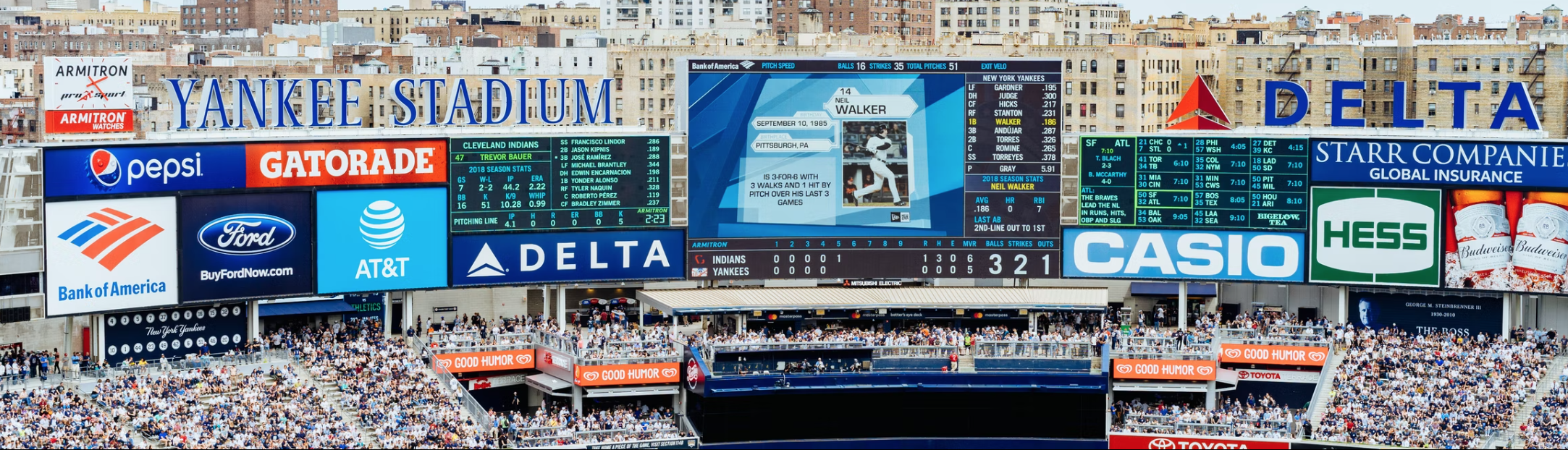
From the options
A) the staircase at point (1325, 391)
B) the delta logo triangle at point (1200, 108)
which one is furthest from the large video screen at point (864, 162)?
the staircase at point (1325, 391)

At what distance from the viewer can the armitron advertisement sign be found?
231 ft

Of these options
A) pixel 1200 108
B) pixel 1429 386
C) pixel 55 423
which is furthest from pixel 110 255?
pixel 1429 386

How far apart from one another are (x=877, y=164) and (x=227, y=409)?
2433cm

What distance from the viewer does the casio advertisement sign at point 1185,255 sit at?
Result: 77.2m

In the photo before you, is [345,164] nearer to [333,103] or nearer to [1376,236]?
[333,103]

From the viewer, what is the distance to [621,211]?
7606 cm

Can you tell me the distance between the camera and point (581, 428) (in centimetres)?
6994

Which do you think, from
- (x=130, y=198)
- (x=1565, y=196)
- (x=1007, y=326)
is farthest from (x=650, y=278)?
(x=1565, y=196)

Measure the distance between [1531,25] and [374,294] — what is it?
377 ft

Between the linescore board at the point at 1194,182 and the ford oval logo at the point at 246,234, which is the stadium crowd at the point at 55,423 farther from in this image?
the linescore board at the point at 1194,182

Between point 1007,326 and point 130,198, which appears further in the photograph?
point 1007,326

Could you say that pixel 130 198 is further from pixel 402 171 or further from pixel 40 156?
pixel 402 171

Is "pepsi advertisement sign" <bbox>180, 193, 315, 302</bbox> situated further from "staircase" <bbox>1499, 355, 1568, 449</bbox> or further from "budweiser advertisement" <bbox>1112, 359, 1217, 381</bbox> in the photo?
"staircase" <bbox>1499, 355, 1568, 449</bbox>

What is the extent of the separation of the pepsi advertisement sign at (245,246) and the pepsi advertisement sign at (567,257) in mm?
5372
